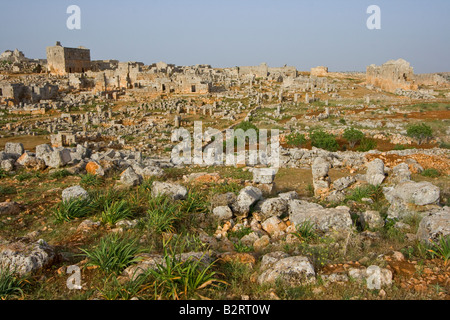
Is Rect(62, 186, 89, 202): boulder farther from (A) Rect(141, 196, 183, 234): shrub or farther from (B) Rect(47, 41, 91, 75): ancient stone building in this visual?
(B) Rect(47, 41, 91, 75): ancient stone building

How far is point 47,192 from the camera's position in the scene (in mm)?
7062

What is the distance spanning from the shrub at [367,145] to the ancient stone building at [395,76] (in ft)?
91.8

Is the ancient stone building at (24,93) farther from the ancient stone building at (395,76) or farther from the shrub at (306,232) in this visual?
the ancient stone building at (395,76)

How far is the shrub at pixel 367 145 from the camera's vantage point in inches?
668

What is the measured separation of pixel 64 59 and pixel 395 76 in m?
46.2

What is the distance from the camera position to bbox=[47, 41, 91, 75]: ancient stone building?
1820 inches

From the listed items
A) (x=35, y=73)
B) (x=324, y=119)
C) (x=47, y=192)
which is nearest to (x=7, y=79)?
(x=35, y=73)

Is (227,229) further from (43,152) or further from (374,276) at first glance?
(43,152)

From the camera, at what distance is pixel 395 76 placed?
135 feet

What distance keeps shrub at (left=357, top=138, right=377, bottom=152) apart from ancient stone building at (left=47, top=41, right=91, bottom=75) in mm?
44437

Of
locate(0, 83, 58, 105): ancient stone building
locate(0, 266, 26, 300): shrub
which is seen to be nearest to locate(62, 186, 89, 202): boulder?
locate(0, 266, 26, 300): shrub

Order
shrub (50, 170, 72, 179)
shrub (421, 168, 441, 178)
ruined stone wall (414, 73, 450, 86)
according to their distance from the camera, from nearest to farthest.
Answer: shrub (50, 170, 72, 179)
shrub (421, 168, 441, 178)
ruined stone wall (414, 73, 450, 86)

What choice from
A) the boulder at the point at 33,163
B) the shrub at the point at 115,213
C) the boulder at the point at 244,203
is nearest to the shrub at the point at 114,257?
the shrub at the point at 115,213

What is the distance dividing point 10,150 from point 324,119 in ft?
68.4
